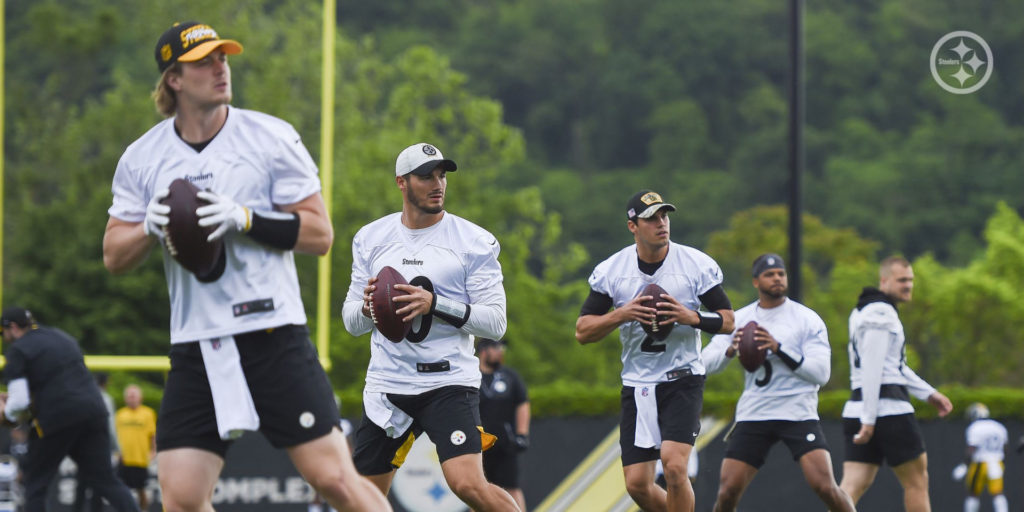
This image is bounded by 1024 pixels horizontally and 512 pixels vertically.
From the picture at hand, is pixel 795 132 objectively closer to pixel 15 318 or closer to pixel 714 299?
pixel 714 299

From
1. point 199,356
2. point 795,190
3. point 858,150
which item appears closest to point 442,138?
point 858,150

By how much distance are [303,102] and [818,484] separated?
35.2 meters

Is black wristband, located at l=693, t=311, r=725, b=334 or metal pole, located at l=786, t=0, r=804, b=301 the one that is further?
metal pole, located at l=786, t=0, r=804, b=301

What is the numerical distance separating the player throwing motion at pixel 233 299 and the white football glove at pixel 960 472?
10.2 m

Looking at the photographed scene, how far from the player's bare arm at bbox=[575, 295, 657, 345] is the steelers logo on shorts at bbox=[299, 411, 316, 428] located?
319 centimetres

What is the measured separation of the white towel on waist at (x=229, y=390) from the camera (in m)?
5.05

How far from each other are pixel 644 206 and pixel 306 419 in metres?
3.80

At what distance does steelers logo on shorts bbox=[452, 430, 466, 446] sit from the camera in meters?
6.95

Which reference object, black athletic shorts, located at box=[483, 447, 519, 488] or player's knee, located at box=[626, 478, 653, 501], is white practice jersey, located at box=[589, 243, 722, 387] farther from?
black athletic shorts, located at box=[483, 447, 519, 488]

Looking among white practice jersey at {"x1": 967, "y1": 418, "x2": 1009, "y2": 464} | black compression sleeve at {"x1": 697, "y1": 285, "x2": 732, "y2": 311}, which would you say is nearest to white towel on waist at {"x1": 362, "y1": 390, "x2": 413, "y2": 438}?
black compression sleeve at {"x1": 697, "y1": 285, "x2": 732, "y2": 311}

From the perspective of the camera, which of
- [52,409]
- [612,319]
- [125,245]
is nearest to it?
[125,245]

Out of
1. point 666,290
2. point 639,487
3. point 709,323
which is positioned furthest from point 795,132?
point 639,487

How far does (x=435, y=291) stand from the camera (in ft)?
24.1

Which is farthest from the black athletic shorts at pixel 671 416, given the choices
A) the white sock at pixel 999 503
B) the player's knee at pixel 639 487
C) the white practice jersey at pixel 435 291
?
the white sock at pixel 999 503
